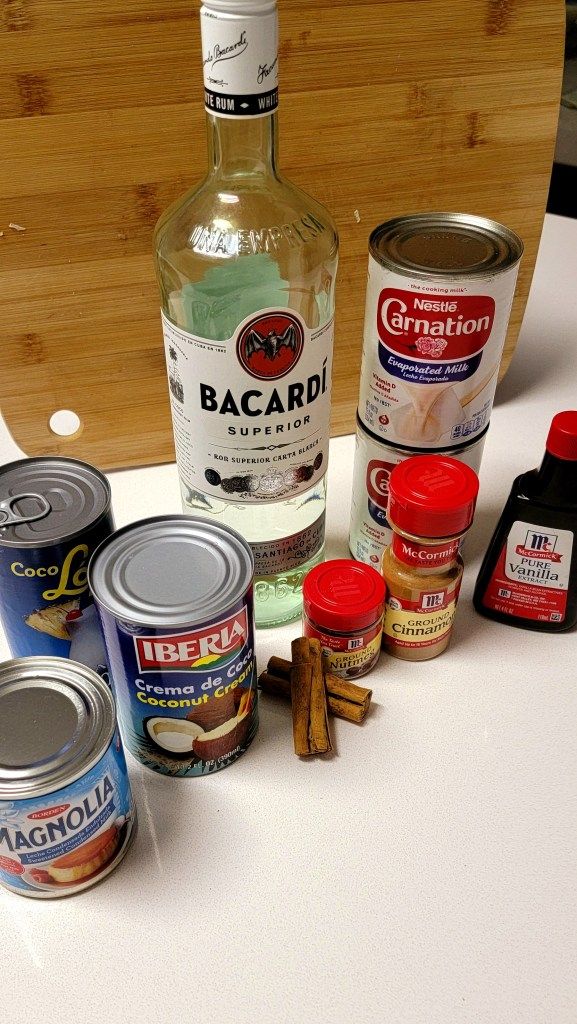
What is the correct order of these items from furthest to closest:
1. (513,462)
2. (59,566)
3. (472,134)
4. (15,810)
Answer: (513,462), (472,134), (59,566), (15,810)

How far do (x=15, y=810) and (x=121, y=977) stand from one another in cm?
14

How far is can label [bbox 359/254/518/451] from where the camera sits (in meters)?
0.76

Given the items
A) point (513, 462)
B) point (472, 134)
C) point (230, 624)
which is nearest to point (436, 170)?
point (472, 134)

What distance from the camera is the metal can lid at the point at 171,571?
2.15ft

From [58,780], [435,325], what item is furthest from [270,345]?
[58,780]

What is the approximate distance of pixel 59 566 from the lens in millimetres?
723

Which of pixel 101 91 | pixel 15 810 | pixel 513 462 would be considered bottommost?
pixel 513 462

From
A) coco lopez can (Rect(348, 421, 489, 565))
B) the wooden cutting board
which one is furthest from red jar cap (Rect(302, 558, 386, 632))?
the wooden cutting board

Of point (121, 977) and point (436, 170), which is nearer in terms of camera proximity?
point (121, 977)

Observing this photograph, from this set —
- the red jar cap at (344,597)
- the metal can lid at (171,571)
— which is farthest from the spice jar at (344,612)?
the metal can lid at (171,571)

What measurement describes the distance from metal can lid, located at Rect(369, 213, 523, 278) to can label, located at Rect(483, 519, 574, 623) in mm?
227

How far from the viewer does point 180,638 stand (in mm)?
647

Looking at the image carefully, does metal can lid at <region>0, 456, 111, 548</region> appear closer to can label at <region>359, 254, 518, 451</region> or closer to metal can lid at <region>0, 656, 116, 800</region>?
metal can lid at <region>0, 656, 116, 800</region>

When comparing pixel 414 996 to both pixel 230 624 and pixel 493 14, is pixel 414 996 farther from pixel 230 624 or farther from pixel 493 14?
pixel 493 14
